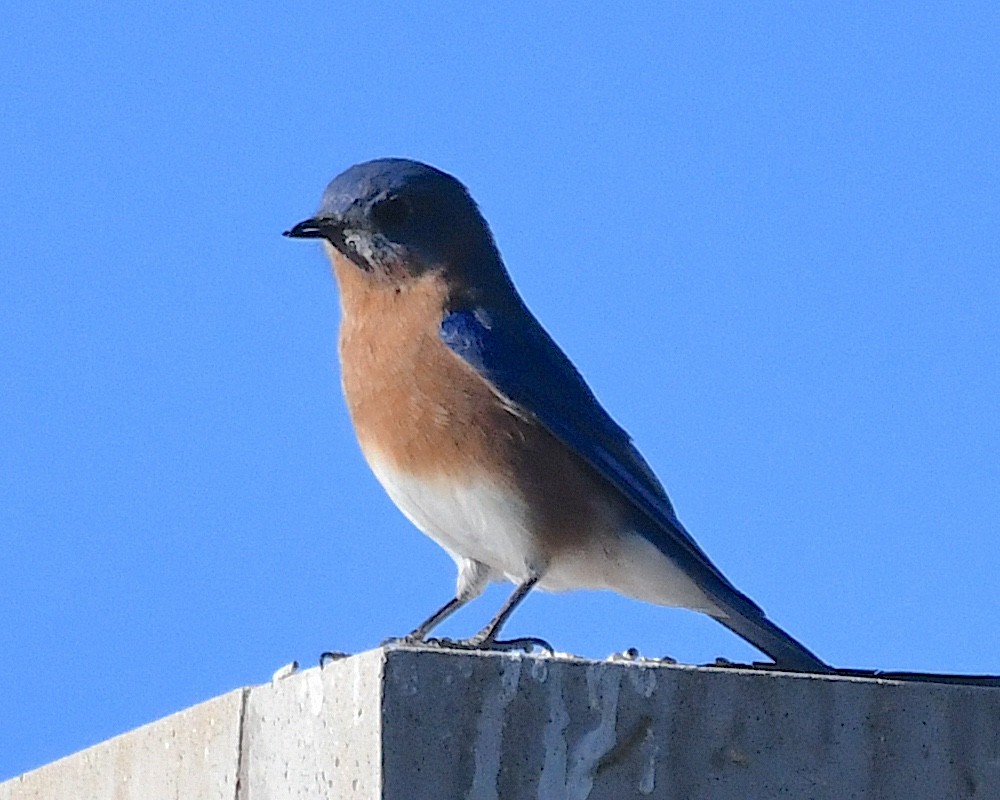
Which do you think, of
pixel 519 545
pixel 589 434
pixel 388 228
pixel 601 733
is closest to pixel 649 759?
pixel 601 733

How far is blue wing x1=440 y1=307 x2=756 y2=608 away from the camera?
17.4ft

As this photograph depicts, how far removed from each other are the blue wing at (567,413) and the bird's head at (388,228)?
0.24m

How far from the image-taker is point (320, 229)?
18.6 feet

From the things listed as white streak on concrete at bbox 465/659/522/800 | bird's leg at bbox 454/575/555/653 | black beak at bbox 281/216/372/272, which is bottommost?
white streak on concrete at bbox 465/659/522/800

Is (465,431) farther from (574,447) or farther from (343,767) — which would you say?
(343,767)

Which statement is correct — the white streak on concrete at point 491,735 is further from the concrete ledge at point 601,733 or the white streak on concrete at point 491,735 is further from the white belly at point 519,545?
the white belly at point 519,545

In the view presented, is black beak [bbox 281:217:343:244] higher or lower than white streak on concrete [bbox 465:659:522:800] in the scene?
higher

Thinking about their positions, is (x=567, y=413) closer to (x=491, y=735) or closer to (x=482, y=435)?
(x=482, y=435)

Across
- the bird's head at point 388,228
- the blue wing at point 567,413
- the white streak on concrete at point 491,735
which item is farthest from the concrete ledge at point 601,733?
the bird's head at point 388,228

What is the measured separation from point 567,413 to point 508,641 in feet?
2.91

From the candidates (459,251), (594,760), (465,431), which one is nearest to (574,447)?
(465,431)

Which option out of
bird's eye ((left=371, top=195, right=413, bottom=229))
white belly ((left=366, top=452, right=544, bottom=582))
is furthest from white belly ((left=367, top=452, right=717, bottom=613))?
bird's eye ((left=371, top=195, right=413, bottom=229))

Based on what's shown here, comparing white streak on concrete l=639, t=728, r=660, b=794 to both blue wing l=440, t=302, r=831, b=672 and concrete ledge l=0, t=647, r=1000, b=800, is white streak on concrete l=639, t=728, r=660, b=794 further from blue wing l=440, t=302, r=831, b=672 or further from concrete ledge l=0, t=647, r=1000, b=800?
blue wing l=440, t=302, r=831, b=672

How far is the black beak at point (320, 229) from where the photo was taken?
5.65m
